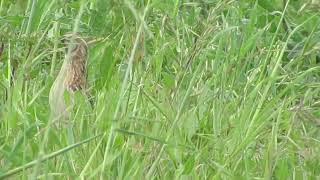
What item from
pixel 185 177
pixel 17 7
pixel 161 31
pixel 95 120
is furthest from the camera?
pixel 17 7

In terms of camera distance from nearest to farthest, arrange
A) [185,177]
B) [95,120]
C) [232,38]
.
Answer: [185,177] < [95,120] < [232,38]

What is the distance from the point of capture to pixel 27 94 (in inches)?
110

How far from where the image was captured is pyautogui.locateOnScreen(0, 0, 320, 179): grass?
2.29 meters

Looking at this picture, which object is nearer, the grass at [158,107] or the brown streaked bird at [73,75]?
the grass at [158,107]

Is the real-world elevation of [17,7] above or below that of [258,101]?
above

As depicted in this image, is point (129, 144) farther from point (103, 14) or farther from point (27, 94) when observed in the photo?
point (103, 14)

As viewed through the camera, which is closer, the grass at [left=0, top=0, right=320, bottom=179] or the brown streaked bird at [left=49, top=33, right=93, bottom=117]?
the grass at [left=0, top=0, right=320, bottom=179]

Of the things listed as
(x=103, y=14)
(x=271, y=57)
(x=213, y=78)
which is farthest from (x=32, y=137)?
(x=103, y=14)

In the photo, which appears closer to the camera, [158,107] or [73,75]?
[158,107]

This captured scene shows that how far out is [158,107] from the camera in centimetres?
244

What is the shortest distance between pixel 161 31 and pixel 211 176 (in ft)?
2.39

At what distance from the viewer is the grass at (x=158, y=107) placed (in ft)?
7.52

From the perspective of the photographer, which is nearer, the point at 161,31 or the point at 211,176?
the point at 211,176

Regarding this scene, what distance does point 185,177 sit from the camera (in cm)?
232
